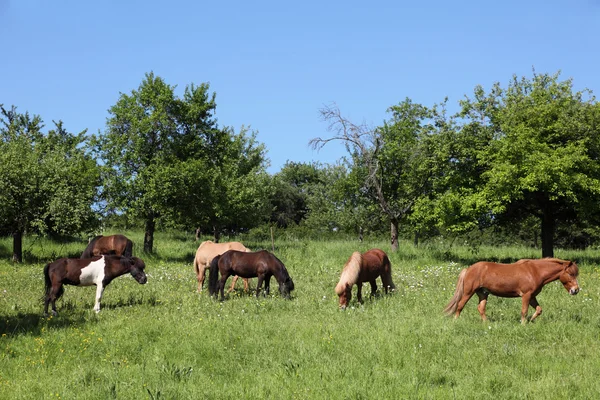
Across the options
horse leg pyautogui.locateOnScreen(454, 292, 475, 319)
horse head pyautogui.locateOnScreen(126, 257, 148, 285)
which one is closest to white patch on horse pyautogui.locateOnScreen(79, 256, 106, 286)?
horse head pyautogui.locateOnScreen(126, 257, 148, 285)

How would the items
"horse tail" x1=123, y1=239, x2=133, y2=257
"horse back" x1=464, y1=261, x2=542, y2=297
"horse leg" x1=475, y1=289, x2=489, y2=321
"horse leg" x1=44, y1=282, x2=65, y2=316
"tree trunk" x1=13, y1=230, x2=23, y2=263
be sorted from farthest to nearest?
"tree trunk" x1=13, y1=230, x2=23, y2=263 → "horse tail" x1=123, y1=239, x2=133, y2=257 → "horse leg" x1=44, y1=282, x2=65, y2=316 → "horse leg" x1=475, y1=289, x2=489, y2=321 → "horse back" x1=464, y1=261, x2=542, y2=297

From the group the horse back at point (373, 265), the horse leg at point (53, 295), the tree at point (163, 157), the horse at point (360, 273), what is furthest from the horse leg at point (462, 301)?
the tree at point (163, 157)

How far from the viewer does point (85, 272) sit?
15.1 m

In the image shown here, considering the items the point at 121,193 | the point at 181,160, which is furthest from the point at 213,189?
the point at 121,193

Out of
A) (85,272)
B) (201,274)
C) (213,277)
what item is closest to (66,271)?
(85,272)

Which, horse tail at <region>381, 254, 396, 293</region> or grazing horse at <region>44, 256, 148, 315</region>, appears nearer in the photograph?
grazing horse at <region>44, 256, 148, 315</region>

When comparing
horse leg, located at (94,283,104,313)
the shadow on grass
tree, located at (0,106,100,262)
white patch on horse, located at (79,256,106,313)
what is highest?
tree, located at (0,106,100,262)

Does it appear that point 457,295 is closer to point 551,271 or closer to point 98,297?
point 551,271

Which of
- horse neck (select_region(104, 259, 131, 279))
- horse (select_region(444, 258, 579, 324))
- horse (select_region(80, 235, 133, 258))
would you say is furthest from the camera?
horse (select_region(80, 235, 133, 258))

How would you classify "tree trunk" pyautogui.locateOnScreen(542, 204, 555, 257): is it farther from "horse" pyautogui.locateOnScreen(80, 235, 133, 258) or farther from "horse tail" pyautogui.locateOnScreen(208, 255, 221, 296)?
"horse" pyautogui.locateOnScreen(80, 235, 133, 258)

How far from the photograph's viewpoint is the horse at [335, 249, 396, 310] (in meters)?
14.8

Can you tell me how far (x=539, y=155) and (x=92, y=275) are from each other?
1972cm

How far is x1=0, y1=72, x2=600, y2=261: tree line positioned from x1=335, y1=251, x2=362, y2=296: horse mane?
39.8 ft

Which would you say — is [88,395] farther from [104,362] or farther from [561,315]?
[561,315]
